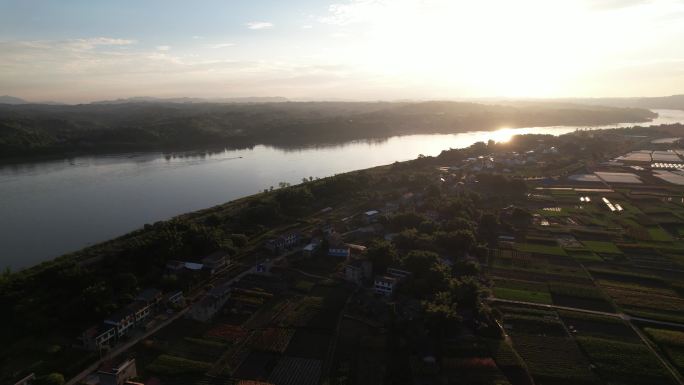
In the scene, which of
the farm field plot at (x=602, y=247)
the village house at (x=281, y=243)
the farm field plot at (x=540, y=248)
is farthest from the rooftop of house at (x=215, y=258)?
the farm field plot at (x=602, y=247)

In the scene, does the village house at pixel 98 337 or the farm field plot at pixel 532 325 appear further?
the farm field plot at pixel 532 325

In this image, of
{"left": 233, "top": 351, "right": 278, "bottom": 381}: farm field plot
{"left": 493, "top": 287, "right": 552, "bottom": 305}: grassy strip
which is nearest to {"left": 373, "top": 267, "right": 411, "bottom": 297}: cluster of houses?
{"left": 493, "top": 287, "right": 552, "bottom": 305}: grassy strip

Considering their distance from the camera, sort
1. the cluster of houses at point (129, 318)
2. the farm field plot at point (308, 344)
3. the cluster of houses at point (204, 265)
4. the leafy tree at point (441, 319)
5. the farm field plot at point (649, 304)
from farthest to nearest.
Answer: the cluster of houses at point (204, 265), the farm field plot at point (649, 304), the leafy tree at point (441, 319), the cluster of houses at point (129, 318), the farm field plot at point (308, 344)

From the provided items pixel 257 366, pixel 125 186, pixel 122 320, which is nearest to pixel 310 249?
pixel 257 366

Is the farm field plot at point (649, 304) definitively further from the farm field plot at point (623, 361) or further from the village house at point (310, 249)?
the village house at point (310, 249)

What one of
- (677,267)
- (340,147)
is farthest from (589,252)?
(340,147)

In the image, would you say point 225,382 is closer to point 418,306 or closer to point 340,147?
point 418,306
